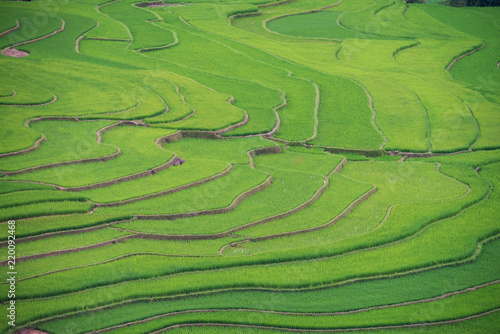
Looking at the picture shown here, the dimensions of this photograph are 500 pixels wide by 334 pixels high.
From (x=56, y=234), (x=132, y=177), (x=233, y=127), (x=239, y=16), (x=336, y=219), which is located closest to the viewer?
(x=56, y=234)

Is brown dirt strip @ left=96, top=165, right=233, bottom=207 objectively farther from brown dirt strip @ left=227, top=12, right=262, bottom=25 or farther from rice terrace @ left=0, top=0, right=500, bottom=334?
brown dirt strip @ left=227, top=12, right=262, bottom=25

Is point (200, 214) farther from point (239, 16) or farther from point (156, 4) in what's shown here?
point (156, 4)

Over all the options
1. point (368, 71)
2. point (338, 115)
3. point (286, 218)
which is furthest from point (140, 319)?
point (368, 71)

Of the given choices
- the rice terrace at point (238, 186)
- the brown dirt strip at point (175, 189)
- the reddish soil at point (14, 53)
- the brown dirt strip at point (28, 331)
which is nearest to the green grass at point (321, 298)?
the rice terrace at point (238, 186)

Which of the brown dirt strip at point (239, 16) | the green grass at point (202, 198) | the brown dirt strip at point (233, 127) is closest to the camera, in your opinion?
the green grass at point (202, 198)

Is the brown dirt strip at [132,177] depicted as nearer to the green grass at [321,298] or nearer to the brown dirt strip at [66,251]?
the brown dirt strip at [66,251]

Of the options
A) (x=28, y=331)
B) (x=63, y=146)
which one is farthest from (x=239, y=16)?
(x=28, y=331)

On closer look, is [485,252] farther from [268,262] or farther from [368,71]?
[368,71]

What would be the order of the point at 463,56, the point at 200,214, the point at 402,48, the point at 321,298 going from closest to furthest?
the point at 321,298 < the point at 200,214 < the point at 463,56 < the point at 402,48

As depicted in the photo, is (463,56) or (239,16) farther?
(239,16)
